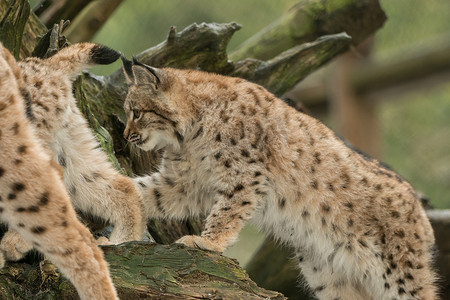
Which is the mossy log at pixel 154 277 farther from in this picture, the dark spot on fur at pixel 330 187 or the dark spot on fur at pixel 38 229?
the dark spot on fur at pixel 330 187

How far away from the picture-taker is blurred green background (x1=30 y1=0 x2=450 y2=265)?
8320mm

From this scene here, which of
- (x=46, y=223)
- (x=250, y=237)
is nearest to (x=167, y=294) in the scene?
(x=46, y=223)

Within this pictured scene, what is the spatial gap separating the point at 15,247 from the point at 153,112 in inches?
54.0

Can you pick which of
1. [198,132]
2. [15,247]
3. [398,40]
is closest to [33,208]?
[15,247]

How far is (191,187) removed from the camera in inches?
171

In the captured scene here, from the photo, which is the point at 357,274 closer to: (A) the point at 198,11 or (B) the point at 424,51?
(B) the point at 424,51

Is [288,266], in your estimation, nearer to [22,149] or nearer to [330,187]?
[330,187]

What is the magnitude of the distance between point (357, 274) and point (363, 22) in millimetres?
2590

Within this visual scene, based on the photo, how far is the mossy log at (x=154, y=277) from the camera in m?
3.12

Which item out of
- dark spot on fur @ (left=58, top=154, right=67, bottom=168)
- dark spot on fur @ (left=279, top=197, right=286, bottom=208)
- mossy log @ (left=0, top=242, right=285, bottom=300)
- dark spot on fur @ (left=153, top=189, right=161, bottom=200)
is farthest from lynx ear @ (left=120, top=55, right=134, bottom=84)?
mossy log @ (left=0, top=242, right=285, bottom=300)

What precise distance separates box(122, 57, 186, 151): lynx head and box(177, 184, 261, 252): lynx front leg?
518 millimetres

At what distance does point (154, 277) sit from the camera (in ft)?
10.5

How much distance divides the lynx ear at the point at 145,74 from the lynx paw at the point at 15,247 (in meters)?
1.34

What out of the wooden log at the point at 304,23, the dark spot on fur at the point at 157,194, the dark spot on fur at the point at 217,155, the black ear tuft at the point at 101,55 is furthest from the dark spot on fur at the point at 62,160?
the wooden log at the point at 304,23
